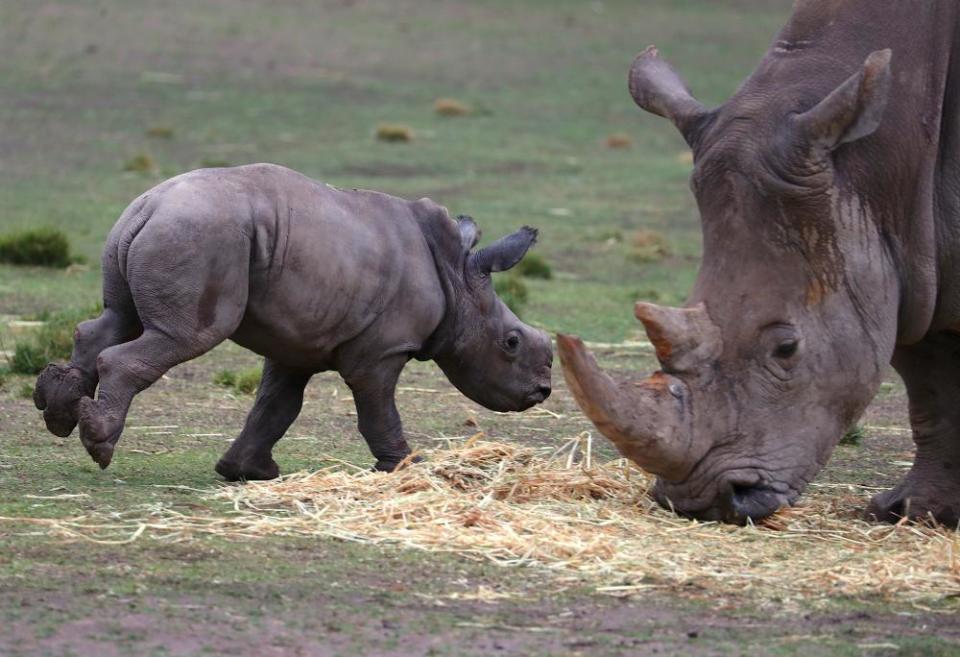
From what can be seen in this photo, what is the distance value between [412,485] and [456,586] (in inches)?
52.9

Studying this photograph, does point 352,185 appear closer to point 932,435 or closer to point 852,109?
point 932,435

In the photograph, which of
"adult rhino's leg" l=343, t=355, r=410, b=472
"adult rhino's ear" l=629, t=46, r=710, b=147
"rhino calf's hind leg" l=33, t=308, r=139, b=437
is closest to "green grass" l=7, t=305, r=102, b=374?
"rhino calf's hind leg" l=33, t=308, r=139, b=437

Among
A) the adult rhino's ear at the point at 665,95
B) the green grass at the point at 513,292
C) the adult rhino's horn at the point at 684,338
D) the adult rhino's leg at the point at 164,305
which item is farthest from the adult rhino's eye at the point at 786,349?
the green grass at the point at 513,292

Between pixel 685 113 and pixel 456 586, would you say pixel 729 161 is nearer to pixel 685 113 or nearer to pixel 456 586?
pixel 685 113

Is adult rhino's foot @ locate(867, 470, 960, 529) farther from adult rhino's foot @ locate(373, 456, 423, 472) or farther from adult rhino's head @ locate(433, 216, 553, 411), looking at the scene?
adult rhino's foot @ locate(373, 456, 423, 472)

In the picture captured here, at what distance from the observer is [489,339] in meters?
8.70

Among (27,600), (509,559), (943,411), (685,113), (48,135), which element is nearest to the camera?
(27,600)

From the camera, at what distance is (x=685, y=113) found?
747cm

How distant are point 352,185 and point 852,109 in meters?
13.7

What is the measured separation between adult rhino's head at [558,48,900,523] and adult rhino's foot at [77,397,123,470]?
6.71 ft

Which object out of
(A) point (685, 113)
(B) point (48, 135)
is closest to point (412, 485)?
(A) point (685, 113)

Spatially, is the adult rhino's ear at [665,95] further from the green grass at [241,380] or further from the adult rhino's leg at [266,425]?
the green grass at [241,380]

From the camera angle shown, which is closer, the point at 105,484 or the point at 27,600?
the point at 27,600

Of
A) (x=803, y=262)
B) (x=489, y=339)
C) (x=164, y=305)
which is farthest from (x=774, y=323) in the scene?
(x=164, y=305)
